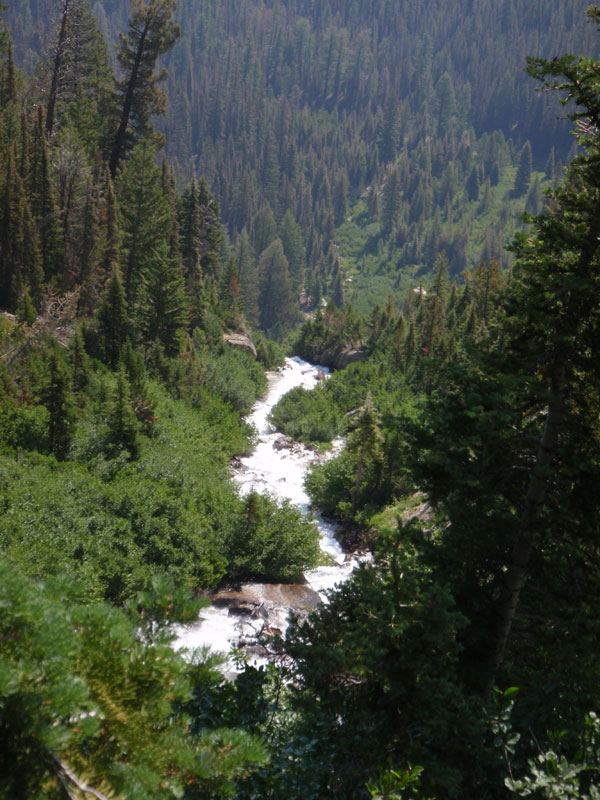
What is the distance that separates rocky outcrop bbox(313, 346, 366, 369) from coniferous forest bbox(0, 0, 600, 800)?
1063 mm

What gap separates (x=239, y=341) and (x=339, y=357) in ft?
48.0

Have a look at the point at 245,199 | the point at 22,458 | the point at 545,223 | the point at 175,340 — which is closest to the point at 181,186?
the point at 245,199

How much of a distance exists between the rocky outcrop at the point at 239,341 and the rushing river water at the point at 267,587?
30.4ft

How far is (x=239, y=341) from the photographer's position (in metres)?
51.5

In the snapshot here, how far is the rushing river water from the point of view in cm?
1482

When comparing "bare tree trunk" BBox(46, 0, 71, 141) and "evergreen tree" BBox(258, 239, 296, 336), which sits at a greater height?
"bare tree trunk" BBox(46, 0, 71, 141)

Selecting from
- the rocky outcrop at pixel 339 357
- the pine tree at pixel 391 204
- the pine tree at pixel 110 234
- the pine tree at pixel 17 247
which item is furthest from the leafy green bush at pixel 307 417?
the pine tree at pixel 391 204

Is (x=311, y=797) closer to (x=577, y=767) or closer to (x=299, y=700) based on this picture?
(x=299, y=700)

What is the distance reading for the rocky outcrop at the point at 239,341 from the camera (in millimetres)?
50375

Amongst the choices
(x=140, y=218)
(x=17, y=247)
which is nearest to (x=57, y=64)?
(x=140, y=218)

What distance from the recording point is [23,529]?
46.1 feet

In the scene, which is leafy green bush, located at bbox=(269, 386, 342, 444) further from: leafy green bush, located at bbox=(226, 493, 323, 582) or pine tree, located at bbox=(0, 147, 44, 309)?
pine tree, located at bbox=(0, 147, 44, 309)

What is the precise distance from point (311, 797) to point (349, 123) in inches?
8290

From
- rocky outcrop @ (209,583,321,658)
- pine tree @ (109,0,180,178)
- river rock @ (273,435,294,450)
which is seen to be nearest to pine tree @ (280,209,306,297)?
pine tree @ (109,0,180,178)
